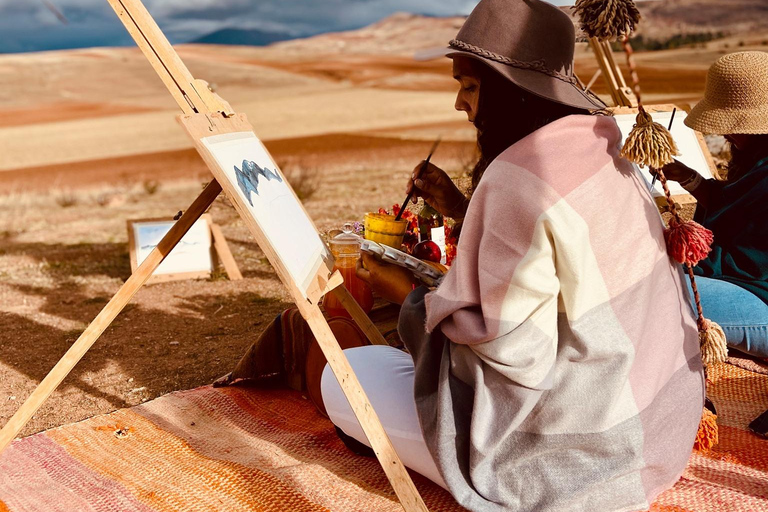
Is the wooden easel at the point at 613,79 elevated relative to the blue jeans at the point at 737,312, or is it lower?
elevated

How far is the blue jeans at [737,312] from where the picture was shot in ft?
8.94

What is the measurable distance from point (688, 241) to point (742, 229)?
113cm

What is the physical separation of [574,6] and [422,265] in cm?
81

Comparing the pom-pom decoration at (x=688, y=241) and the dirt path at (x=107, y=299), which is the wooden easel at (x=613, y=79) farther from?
the pom-pom decoration at (x=688, y=241)

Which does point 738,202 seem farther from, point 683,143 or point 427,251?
point 683,143

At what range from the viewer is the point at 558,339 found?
5.94 ft

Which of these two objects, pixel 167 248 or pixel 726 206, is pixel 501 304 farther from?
pixel 726 206

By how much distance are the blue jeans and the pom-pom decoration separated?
965 millimetres

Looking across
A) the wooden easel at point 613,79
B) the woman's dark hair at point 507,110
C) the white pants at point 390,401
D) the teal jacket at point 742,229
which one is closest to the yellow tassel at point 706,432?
the teal jacket at point 742,229

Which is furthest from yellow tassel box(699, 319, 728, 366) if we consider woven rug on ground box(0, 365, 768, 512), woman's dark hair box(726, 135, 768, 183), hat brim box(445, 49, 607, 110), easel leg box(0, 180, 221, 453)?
easel leg box(0, 180, 221, 453)

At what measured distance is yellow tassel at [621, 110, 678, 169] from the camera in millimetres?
1715

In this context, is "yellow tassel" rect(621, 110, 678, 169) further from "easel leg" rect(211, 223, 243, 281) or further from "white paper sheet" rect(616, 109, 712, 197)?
"easel leg" rect(211, 223, 243, 281)

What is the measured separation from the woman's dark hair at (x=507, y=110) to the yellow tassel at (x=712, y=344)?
2.28 feet

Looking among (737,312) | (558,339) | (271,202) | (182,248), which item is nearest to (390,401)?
(558,339)
